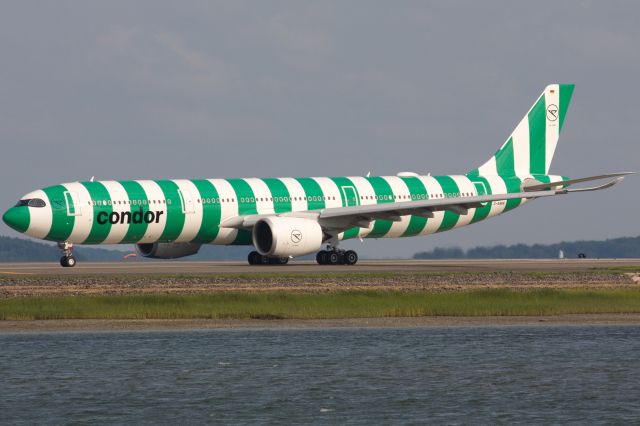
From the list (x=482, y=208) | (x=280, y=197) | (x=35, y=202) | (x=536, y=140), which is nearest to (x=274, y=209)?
(x=280, y=197)

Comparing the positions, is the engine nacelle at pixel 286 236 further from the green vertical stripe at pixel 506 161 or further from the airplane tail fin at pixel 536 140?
the green vertical stripe at pixel 506 161

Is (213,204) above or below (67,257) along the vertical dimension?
above

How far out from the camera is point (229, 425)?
19.3m

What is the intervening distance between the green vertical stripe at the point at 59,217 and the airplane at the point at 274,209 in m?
0.04

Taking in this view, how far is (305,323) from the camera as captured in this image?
114 feet

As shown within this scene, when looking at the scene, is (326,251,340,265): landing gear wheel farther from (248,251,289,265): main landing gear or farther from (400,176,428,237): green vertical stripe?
(400,176,428,237): green vertical stripe

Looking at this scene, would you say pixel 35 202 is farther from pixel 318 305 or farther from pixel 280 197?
pixel 318 305

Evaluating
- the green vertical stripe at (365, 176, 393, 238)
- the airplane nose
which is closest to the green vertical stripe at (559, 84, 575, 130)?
the green vertical stripe at (365, 176, 393, 238)

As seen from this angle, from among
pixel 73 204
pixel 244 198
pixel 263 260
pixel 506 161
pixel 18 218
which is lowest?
pixel 263 260

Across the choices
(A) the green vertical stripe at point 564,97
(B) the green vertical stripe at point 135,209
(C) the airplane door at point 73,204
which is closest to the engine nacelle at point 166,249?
(B) the green vertical stripe at point 135,209

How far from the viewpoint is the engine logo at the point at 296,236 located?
173 ft

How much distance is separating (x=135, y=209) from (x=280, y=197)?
7316 millimetres

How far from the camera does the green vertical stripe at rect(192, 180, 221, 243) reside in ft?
178

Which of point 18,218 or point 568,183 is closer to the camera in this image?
point 18,218
